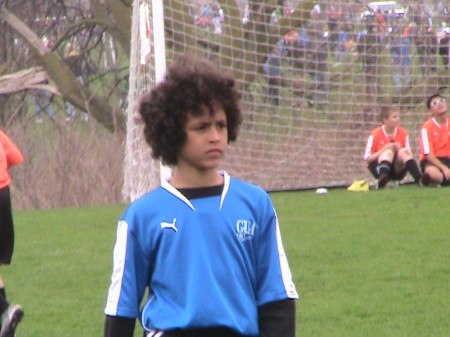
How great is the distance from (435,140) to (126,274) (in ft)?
34.3

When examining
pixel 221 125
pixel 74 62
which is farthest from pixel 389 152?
pixel 221 125

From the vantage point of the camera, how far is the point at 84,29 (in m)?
20.1

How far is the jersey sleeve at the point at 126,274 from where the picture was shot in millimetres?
2928

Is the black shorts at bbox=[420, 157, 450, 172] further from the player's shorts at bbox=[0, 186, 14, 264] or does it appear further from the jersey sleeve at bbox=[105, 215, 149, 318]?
the jersey sleeve at bbox=[105, 215, 149, 318]

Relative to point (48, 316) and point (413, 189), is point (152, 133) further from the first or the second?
point (413, 189)

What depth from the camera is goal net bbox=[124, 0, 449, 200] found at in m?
13.2

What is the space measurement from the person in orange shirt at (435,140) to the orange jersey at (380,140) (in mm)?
325

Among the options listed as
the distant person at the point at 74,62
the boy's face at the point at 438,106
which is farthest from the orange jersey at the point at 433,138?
the distant person at the point at 74,62

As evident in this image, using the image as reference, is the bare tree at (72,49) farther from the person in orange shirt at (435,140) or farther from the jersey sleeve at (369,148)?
the person in orange shirt at (435,140)

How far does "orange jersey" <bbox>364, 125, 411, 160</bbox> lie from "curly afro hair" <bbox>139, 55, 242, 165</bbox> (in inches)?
396

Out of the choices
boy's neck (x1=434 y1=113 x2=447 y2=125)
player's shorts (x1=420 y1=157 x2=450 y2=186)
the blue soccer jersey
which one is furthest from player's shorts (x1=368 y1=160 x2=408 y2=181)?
the blue soccer jersey

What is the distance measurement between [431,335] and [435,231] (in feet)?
11.4

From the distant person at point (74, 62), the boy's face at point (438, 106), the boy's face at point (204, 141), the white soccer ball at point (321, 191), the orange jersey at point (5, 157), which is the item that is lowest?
the white soccer ball at point (321, 191)

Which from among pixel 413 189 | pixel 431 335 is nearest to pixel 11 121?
pixel 413 189
